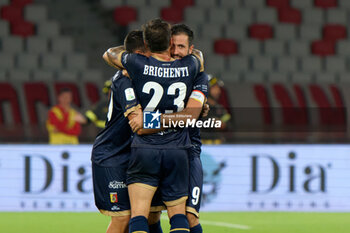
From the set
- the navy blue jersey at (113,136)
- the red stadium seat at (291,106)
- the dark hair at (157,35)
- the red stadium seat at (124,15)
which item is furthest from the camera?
the red stadium seat at (124,15)

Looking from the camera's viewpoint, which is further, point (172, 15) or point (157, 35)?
point (172, 15)

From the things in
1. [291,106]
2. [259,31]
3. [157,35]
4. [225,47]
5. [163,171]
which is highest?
[157,35]

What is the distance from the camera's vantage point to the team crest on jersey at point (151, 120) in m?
4.17

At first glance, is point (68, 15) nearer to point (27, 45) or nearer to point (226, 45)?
point (27, 45)

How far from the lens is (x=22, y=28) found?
1317 centimetres

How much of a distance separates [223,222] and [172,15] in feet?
22.9

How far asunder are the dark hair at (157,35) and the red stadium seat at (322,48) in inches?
418

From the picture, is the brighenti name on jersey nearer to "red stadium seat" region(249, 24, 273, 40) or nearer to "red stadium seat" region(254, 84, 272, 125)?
"red stadium seat" region(254, 84, 272, 125)

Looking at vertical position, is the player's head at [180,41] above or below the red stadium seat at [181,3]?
above

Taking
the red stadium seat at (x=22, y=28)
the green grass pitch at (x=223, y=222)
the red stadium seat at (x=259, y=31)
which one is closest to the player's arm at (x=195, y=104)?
the green grass pitch at (x=223, y=222)

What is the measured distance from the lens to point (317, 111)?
12.8 m

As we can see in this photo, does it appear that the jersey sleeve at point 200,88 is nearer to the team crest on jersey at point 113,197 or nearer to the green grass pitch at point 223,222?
the team crest on jersey at point 113,197

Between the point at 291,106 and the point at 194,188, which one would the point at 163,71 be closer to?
the point at 194,188

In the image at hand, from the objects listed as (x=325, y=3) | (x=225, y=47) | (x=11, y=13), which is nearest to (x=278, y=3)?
(x=325, y=3)
